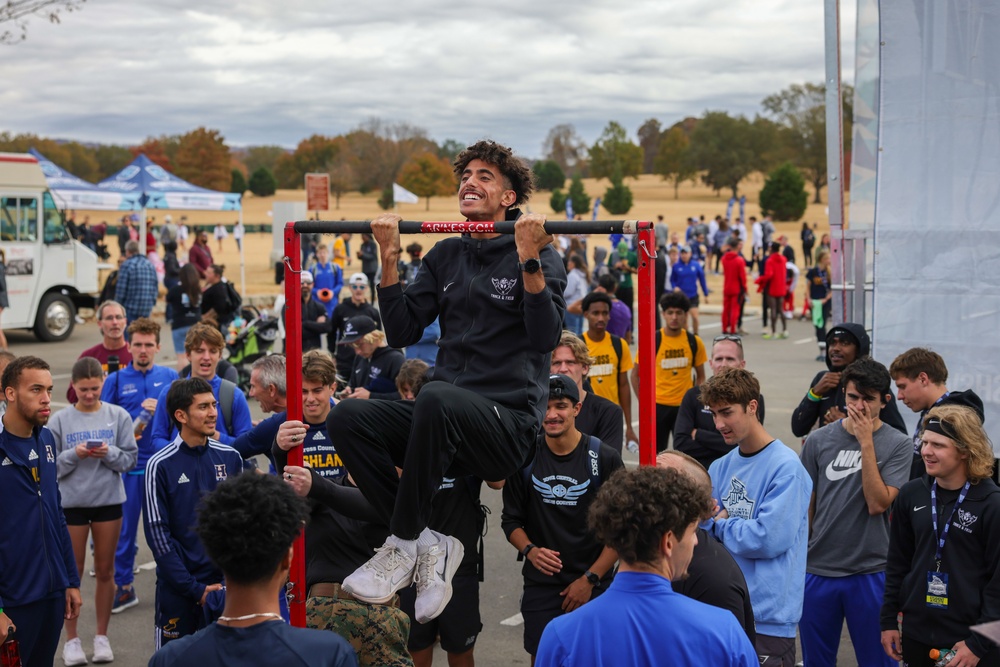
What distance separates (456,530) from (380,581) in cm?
113

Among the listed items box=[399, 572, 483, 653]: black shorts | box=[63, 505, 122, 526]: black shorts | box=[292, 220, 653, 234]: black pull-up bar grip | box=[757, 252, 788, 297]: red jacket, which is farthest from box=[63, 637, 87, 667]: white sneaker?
box=[757, 252, 788, 297]: red jacket

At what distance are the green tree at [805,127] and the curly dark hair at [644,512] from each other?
78448 millimetres

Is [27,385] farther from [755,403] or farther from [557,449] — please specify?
[755,403]

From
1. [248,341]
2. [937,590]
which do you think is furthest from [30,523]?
[248,341]

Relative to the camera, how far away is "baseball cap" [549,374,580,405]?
16.7ft

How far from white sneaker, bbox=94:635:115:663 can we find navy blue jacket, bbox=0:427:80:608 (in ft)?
4.65

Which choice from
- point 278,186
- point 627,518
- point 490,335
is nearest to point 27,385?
point 490,335

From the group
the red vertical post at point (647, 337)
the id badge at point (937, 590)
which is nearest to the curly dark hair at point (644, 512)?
the red vertical post at point (647, 337)

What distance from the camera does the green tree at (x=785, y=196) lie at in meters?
63.9

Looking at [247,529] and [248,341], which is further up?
[247,529]

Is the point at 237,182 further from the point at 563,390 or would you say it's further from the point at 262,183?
the point at 563,390

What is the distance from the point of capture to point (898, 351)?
7.30 m

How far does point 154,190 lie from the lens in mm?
25781

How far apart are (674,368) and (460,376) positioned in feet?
16.7
